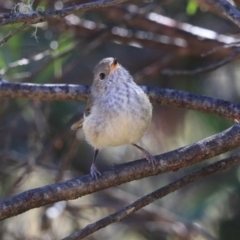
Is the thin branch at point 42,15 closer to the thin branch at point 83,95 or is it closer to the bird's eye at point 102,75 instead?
the thin branch at point 83,95

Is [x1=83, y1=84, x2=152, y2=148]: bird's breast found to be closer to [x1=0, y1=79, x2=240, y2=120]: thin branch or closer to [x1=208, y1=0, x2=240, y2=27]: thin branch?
[x1=0, y1=79, x2=240, y2=120]: thin branch

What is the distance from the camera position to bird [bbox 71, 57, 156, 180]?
3551 millimetres

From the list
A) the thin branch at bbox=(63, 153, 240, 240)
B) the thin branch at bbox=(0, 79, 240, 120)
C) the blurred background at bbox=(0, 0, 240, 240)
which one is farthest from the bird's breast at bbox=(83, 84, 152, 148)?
the blurred background at bbox=(0, 0, 240, 240)

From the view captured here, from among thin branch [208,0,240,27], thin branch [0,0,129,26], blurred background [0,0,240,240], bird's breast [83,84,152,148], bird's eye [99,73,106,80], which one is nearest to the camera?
thin branch [0,0,129,26]

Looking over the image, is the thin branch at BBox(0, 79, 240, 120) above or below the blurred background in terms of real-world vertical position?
above

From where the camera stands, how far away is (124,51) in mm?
6004

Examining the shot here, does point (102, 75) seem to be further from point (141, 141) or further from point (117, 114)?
point (141, 141)

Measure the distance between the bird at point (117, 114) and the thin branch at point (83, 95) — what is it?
0.08 metres

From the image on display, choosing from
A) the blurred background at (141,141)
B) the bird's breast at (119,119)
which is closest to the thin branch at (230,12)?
the bird's breast at (119,119)

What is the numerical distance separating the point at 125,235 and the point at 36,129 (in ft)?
3.87

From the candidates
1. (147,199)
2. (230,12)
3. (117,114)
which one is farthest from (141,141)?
(147,199)

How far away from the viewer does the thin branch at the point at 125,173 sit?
2711mm

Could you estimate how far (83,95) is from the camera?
3943 mm

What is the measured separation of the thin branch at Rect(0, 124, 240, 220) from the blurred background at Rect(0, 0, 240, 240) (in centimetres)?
181
